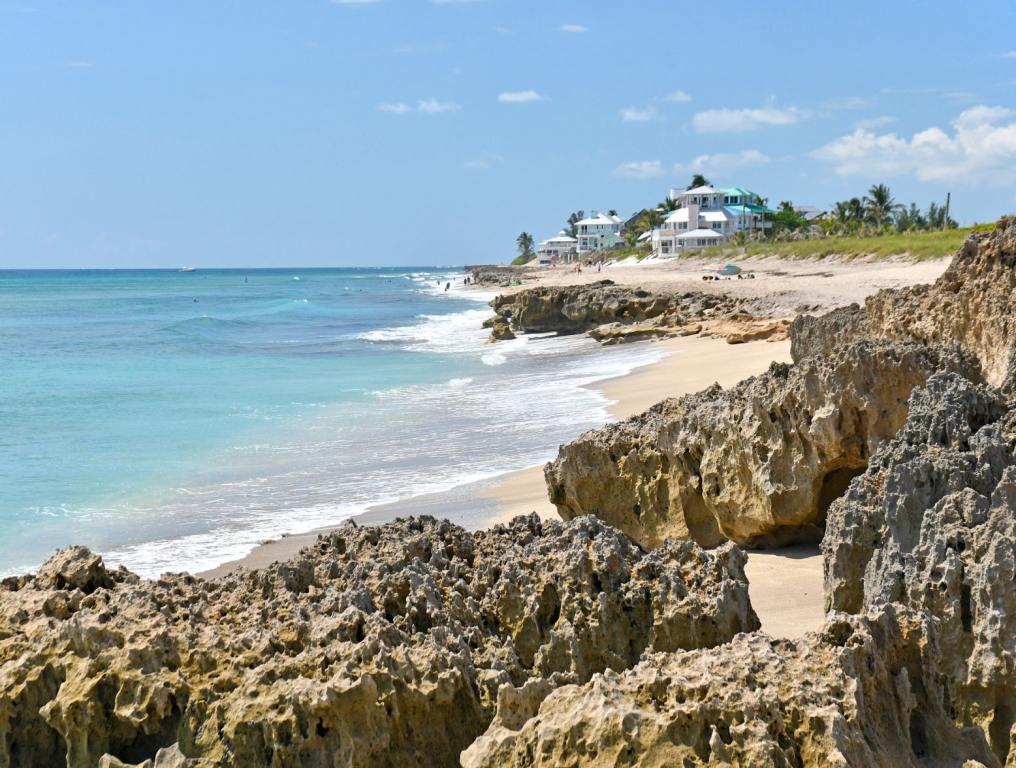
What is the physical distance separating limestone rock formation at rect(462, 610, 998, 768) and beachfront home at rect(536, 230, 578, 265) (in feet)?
394

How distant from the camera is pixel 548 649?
4.11 m

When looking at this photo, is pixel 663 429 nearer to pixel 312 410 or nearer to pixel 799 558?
pixel 799 558

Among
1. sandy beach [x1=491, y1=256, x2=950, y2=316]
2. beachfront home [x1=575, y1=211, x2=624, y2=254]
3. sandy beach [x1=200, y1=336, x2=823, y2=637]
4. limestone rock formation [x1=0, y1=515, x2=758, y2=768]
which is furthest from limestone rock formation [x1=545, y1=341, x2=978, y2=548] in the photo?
beachfront home [x1=575, y1=211, x2=624, y2=254]

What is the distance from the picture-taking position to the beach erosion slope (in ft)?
9.98

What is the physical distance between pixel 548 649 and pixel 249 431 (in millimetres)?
13816

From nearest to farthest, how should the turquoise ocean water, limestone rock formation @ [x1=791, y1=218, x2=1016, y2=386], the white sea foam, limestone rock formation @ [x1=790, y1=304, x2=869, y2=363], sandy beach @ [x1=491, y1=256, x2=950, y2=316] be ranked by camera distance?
limestone rock formation @ [x1=791, y1=218, x2=1016, y2=386]
the white sea foam
the turquoise ocean water
limestone rock formation @ [x1=790, y1=304, x2=869, y2=363]
sandy beach @ [x1=491, y1=256, x2=950, y2=316]

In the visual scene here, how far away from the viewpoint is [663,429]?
25.3 feet

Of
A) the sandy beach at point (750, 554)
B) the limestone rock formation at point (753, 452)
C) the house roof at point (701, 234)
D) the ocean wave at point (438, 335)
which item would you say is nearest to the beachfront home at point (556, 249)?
the house roof at point (701, 234)

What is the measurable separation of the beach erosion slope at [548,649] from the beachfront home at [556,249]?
119 metres

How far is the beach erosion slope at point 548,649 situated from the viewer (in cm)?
304

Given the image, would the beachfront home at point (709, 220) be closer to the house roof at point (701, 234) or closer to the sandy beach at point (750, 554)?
the house roof at point (701, 234)

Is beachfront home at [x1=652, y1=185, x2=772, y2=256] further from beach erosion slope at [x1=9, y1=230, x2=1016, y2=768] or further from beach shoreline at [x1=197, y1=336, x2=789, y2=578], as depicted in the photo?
beach erosion slope at [x1=9, y1=230, x2=1016, y2=768]

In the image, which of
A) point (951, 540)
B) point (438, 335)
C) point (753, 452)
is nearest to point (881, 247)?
point (438, 335)

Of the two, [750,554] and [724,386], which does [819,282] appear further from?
[750,554]
